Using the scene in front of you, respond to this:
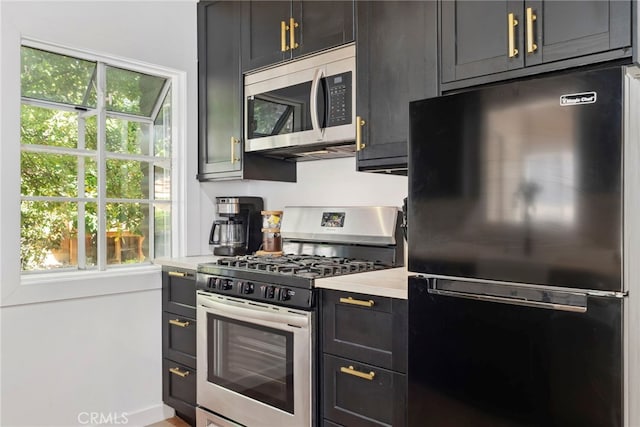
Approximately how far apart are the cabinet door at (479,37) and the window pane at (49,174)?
2.00m

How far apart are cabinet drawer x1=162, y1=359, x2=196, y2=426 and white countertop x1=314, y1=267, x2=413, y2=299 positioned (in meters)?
1.14

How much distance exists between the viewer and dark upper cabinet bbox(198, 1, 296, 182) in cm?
279

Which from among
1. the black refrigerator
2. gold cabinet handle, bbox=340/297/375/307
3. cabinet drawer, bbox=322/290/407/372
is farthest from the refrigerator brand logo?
gold cabinet handle, bbox=340/297/375/307

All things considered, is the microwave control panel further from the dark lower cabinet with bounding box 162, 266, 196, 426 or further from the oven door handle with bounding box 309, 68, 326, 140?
the dark lower cabinet with bounding box 162, 266, 196, 426

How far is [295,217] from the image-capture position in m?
2.82

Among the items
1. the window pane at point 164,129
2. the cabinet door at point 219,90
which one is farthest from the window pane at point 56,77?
the cabinet door at point 219,90

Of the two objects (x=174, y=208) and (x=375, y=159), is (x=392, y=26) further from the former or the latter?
(x=174, y=208)

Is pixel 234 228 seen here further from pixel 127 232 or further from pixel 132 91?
pixel 132 91

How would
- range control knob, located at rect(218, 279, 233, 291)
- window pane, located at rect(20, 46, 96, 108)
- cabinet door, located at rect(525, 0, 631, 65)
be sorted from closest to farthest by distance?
cabinet door, located at rect(525, 0, 631, 65), range control knob, located at rect(218, 279, 233, 291), window pane, located at rect(20, 46, 96, 108)

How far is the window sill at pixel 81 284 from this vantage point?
231cm

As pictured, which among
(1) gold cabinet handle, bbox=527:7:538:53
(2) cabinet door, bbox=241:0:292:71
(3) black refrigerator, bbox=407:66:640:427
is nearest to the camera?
(3) black refrigerator, bbox=407:66:640:427

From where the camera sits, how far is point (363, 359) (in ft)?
5.98

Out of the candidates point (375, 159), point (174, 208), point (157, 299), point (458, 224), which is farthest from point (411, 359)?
point (174, 208)

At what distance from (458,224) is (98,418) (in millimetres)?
2241
